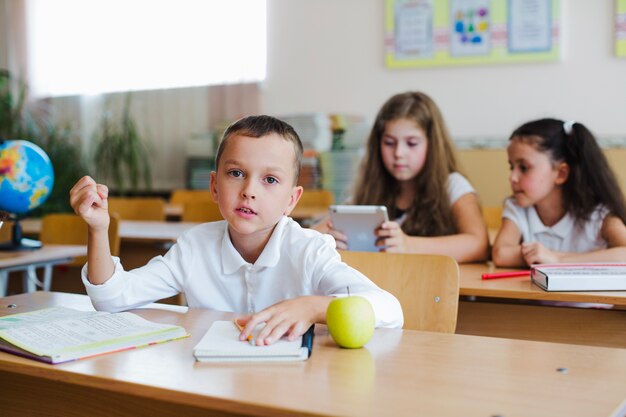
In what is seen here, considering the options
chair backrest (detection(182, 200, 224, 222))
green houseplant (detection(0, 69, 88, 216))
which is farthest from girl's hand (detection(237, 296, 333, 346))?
green houseplant (detection(0, 69, 88, 216))

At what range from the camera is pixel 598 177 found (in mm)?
2389

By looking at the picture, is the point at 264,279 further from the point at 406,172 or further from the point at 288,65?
the point at 288,65

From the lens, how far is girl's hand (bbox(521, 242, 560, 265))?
2.20 metres

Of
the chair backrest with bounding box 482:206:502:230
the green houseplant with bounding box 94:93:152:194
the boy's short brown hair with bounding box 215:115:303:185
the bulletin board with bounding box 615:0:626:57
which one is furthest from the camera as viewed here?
the green houseplant with bounding box 94:93:152:194

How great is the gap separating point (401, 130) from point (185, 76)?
11.8ft

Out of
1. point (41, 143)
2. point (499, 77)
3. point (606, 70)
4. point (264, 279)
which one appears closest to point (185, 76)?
point (41, 143)

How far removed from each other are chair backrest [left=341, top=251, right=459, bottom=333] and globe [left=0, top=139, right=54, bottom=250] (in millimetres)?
1691

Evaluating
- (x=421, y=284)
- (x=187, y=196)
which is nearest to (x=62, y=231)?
(x=187, y=196)

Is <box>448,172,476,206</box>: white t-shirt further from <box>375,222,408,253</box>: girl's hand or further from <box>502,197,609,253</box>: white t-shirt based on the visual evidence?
<box>375,222,408,253</box>: girl's hand

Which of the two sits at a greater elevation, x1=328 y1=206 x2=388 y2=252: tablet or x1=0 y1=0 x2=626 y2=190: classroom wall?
x1=0 y1=0 x2=626 y2=190: classroom wall

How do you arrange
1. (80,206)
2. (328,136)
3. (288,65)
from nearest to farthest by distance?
(80,206) < (328,136) < (288,65)

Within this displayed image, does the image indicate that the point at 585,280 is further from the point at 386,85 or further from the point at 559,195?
the point at 386,85

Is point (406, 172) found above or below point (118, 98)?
below

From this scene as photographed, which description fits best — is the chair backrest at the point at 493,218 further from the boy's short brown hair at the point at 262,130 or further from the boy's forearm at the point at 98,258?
the boy's forearm at the point at 98,258
